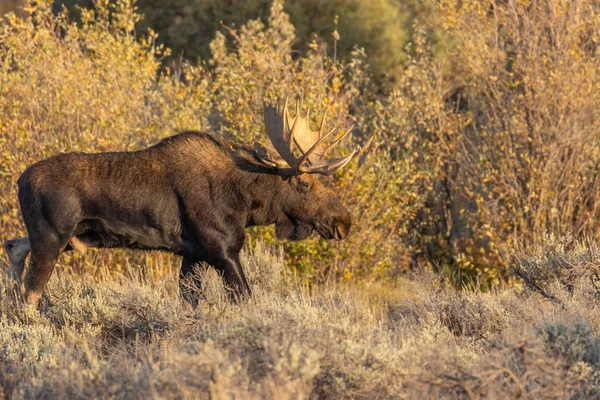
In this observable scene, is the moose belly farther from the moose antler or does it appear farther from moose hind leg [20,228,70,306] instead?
the moose antler

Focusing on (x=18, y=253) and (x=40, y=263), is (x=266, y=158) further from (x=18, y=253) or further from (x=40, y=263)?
(x=18, y=253)

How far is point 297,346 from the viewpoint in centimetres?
527

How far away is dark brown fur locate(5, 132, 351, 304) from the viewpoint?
7.77 m

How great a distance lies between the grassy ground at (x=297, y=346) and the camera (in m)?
5.07

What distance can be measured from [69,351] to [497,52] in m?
7.10

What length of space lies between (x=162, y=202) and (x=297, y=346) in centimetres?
315

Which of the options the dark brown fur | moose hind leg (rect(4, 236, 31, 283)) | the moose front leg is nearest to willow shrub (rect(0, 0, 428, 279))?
moose hind leg (rect(4, 236, 31, 283))

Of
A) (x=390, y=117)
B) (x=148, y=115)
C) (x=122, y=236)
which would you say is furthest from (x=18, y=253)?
(x=390, y=117)

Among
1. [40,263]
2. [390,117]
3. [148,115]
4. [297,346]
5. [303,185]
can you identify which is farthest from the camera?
[390,117]

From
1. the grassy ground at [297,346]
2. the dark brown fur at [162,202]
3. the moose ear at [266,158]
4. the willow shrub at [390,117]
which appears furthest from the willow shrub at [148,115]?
the moose ear at [266,158]

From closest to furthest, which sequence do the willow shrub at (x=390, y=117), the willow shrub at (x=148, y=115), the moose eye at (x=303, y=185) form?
the moose eye at (x=303, y=185), the willow shrub at (x=148, y=115), the willow shrub at (x=390, y=117)

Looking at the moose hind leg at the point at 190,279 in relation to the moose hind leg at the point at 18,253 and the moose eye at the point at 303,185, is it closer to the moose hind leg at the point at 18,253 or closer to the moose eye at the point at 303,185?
the moose eye at the point at 303,185

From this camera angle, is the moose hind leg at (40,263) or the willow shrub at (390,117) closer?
the moose hind leg at (40,263)

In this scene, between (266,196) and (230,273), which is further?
(266,196)
